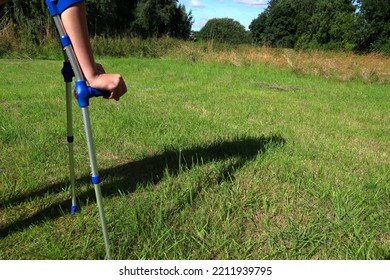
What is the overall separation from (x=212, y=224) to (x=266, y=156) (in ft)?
4.01

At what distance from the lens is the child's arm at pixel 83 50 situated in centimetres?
137

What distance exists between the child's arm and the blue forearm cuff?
0.01 m

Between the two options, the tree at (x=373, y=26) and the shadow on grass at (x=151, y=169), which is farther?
the tree at (x=373, y=26)

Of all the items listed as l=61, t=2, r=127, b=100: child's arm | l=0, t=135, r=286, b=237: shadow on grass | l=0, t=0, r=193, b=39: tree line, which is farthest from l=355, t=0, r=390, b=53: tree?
l=61, t=2, r=127, b=100: child's arm

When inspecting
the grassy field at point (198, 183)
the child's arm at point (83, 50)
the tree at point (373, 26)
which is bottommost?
the grassy field at point (198, 183)

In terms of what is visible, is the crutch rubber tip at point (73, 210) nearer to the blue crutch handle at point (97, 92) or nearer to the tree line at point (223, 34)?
the blue crutch handle at point (97, 92)

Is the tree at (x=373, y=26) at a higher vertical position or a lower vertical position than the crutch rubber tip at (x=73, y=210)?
higher

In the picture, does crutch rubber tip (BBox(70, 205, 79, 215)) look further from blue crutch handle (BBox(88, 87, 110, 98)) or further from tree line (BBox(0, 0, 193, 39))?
tree line (BBox(0, 0, 193, 39))

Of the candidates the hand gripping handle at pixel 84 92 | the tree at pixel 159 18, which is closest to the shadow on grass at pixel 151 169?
the hand gripping handle at pixel 84 92

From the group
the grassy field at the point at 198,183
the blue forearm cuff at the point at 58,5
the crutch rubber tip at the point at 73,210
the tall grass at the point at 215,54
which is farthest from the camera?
the tall grass at the point at 215,54

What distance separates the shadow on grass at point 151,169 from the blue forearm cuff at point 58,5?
4.41 feet

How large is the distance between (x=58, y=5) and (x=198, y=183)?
1.67m

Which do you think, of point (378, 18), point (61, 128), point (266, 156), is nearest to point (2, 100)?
point (61, 128)

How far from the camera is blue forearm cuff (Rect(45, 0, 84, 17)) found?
52.9 inches
